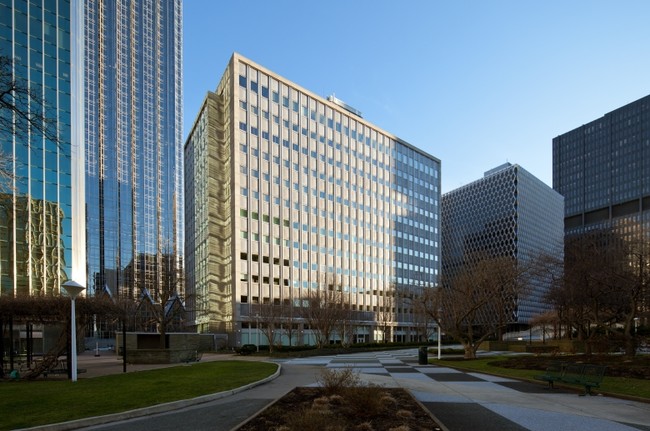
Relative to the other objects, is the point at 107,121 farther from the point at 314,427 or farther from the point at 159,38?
the point at 314,427

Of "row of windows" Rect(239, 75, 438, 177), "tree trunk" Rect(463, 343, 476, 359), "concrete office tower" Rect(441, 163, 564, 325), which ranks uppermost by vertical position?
"row of windows" Rect(239, 75, 438, 177)

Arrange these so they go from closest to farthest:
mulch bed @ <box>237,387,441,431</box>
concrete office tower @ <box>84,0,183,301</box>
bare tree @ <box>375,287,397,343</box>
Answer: mulch bed @ <box>237,387,441,431</box>
bare tree @ <box>375,287,397,343</box>
concrete office tower @ <box>84,0,183,301</box>

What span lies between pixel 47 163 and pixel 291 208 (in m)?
39.9

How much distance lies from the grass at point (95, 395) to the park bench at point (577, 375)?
10.6 m

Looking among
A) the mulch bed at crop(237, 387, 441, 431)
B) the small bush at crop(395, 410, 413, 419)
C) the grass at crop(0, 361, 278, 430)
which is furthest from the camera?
the grass at crop(0, 361, 278, 430)

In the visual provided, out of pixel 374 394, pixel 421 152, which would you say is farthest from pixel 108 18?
pixel 374 394

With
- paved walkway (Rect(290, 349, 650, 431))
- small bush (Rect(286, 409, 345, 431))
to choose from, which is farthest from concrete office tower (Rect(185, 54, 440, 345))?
small bush (Rect(286, 409, 345, 431))

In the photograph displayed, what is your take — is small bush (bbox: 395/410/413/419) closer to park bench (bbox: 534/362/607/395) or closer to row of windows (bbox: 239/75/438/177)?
park bench (bbox: 534/362/607/395)

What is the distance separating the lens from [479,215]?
151 meters

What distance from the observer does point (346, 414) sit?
386 inches

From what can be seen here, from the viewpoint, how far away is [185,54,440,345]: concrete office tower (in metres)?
74.4

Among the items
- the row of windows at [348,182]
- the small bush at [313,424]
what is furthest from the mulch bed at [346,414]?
the row of windows at [348,182]

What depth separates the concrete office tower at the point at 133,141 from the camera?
11875cm

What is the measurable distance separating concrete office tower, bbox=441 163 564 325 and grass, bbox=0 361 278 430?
396 feet
